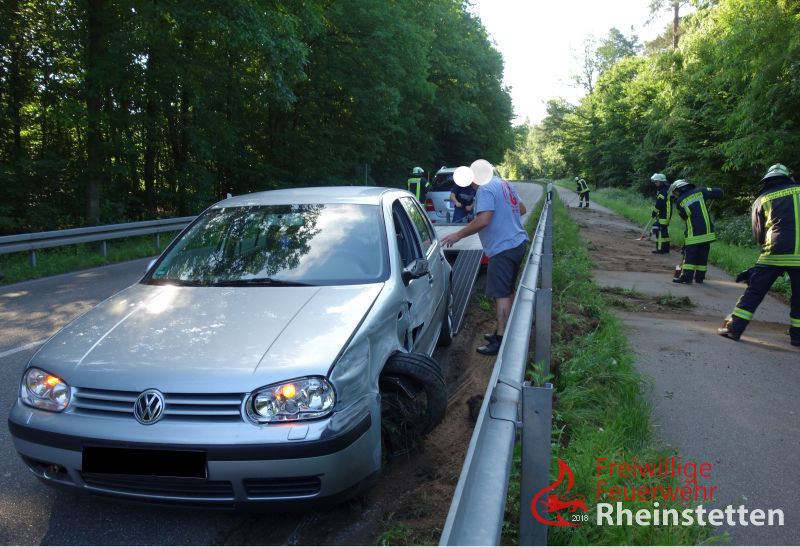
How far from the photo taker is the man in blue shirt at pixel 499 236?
5.80 m

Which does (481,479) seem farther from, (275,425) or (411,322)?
(411,322)

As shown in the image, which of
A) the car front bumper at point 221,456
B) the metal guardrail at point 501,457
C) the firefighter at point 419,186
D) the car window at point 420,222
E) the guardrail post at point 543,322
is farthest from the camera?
the firefighter at point 419,186

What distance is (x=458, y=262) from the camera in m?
8.08

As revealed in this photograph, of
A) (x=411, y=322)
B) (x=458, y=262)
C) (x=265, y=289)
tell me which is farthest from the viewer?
(x=458, y=262)

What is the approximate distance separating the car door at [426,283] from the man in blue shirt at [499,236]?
1.08 feet

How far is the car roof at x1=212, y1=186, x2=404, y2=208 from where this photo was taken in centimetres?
462

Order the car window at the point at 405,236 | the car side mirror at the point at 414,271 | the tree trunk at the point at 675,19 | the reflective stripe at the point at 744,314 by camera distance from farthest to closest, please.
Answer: the tree trunk at the point at 675,19 → the reflective stripe at the point at 744,314 → the car window at the point at 405,236 → the car side mirror at the point at 414,271

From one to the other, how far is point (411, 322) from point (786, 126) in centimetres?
1493

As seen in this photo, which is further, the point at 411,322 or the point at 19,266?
the point at 19,266

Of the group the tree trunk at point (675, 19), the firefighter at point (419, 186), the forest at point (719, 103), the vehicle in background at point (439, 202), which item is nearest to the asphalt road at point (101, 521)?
the vehicle in background at point (439, 202)

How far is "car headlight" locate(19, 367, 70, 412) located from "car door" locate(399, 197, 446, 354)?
223 cm

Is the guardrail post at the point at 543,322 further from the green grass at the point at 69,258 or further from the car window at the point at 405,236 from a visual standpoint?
the green grass at the point at 69,258

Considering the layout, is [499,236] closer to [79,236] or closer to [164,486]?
[164,486]

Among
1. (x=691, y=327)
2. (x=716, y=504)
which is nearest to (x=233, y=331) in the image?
(x=716, y=504)
